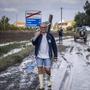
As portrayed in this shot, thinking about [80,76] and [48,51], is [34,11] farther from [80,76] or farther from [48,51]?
[48,51]

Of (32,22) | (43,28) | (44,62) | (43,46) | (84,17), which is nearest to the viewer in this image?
(43,28)

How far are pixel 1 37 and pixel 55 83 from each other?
32.1 metres

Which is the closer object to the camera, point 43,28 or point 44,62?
point 43,28

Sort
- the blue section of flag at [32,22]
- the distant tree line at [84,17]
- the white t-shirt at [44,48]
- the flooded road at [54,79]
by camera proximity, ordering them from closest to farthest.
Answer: the white t-shirt at [44,48]
the flooded road at [54,79]
the blue section of flag at [32,22]
the distant tree line at [84,17]

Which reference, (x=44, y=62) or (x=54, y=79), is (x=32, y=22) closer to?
(x=54, y=79)

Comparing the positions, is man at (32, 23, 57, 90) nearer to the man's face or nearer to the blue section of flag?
the man's face

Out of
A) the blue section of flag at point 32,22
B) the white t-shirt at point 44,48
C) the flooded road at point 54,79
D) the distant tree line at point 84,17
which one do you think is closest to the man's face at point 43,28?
the white t-shirt at point 44,48

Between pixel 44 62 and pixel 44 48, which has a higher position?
pixel 44 48

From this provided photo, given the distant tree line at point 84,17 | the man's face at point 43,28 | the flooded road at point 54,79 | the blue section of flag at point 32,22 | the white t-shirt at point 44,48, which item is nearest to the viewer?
the man's face at point 43,28

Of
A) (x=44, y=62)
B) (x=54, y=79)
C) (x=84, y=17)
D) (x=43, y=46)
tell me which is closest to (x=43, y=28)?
(x=43, y=46)

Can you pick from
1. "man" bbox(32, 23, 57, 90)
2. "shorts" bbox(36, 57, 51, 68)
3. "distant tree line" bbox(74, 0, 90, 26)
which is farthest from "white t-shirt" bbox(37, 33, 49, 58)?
"distant tree line" bbox(74, 0, 90, 26)

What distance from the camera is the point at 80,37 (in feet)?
174

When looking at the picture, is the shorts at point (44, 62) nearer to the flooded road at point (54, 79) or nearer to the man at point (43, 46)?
the man at point (43, 46)

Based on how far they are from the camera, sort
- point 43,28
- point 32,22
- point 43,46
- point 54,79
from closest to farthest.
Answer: point 43,28
point 43,46
point 54,79
point 32,22
